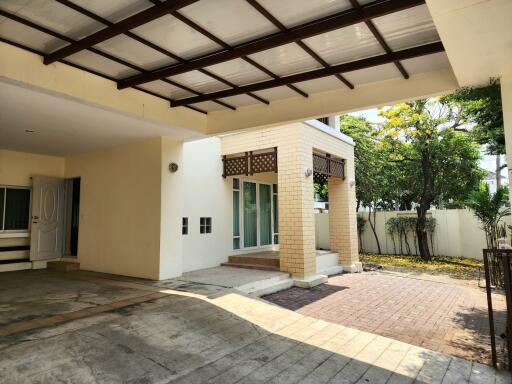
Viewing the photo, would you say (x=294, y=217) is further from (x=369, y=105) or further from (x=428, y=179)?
(x=428, y=179)

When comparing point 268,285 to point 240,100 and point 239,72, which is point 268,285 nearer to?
point 240,100

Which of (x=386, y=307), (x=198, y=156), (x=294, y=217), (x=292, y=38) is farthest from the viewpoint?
(x=198, y=156)

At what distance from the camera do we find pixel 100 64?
4445mm

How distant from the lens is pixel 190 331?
382cm

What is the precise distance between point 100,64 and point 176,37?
1366mm

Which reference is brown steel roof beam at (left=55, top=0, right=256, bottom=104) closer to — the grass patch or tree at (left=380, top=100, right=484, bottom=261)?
the grass patch

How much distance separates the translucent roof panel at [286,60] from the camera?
161 inches

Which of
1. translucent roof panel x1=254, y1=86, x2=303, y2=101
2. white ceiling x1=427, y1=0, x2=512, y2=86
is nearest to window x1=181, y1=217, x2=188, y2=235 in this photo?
translucent roof panel x1=254, y1=86, x2=303, y2=101

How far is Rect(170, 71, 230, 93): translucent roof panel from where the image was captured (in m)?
4.80

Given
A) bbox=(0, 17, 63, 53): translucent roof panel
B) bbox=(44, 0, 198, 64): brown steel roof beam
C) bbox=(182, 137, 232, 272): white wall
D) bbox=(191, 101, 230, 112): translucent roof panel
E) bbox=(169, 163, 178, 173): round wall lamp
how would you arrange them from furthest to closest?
1. bbox=(182, 137, 232, 272): white wall
2. bbox=(169, 163, 178, 173): round wall lamp
3. bbox=(191, 101, 230, 112): translucent roof panel
4. bbox=(0, 17, 63, 53): translucent roof panel
5. bbox=(44, 0, 198, 64): brown steel roof beam

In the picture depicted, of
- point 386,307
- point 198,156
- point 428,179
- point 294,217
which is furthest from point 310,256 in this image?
point 428,179

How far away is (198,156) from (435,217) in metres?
9.53

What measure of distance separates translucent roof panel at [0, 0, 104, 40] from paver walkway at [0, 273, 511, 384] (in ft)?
10.6

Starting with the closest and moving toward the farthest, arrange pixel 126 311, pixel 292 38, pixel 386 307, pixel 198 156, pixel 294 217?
pixel 292 38 < pixel 126 311 < pixel 386 307 < pixel 294 217 < pixel 198 156
